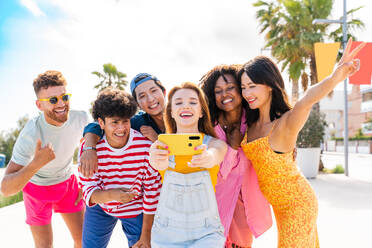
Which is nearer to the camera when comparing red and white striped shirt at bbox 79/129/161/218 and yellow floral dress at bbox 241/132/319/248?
yellow floral dress at bbox 241/132/319/248

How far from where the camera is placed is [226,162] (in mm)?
2393

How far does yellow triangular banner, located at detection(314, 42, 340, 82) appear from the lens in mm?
2461

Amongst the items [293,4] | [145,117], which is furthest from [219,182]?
[293,4]

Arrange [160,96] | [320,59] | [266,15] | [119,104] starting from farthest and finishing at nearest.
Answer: [266,15]
[160,96]
[320,59]
[119,104]

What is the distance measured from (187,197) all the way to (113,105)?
102 centimetres

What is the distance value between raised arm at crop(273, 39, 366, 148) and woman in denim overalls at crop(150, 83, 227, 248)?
54 cm

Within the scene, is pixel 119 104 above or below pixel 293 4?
below

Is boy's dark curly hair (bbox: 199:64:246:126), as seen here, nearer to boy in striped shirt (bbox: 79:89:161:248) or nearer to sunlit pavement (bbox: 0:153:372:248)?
boy in striped shirt (bbox: 79:89:161:248)

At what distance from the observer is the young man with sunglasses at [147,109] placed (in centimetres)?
255

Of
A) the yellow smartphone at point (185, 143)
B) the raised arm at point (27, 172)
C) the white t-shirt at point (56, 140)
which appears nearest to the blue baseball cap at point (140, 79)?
the white t-shirt at point (56, 140)

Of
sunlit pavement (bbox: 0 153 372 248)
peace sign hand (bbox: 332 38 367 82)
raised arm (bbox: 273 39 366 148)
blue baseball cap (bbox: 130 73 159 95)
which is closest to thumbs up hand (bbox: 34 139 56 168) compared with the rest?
blue baseball cap (bbox: 130 73 159 95)

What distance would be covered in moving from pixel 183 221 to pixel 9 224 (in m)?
5.15

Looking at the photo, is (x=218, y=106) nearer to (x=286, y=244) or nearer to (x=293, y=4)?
(x=286, y=244)

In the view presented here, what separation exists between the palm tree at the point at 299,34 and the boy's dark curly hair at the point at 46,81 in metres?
9.67
